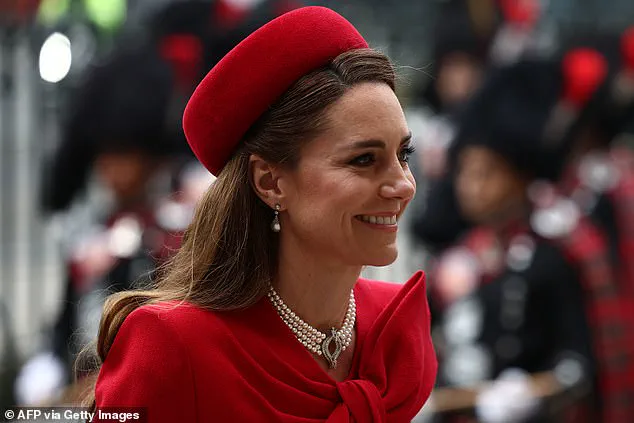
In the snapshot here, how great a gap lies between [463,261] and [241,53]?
4561 millimetres

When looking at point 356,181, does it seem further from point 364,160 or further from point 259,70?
point 259,70

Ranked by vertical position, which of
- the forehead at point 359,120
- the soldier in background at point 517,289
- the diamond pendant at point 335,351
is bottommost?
the soldier in background at point 517,289

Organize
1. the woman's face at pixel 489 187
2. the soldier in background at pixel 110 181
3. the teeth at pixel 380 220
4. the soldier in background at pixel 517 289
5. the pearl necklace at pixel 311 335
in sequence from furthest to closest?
the woman's face at pixel 489 187, the soldier in background at pixel 110 181, the soldier in background at pixel 517 289, the pearl necklace at pixel 311 335, the teeth at pixel 380 220

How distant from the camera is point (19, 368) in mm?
6977

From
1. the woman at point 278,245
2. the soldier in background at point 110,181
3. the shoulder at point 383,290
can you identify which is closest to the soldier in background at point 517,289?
the soldier in background at point 110,181

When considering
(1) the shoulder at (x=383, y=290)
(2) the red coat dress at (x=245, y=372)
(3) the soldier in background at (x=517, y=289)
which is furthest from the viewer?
(3) the soldier in background at (x=517, y=289)

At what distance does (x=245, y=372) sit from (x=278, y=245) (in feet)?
1.06

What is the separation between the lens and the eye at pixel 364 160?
2.99 metres

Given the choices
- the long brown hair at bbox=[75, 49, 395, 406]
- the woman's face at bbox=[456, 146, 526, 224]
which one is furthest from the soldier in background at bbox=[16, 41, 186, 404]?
the long brown hair at bbox=[75, 49, 395, 406]

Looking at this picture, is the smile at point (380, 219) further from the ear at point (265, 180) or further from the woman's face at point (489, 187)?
the woman's face at point (489, 187)

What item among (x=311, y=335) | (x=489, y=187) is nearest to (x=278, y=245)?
(x=311, y=335)

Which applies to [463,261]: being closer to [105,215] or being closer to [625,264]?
[625,264]

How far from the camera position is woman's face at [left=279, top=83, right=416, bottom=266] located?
2.98 metres

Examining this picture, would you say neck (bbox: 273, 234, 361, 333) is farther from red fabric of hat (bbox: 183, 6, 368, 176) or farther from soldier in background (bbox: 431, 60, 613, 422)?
soldier in background (bbox: 431, 60, 613, 422)
